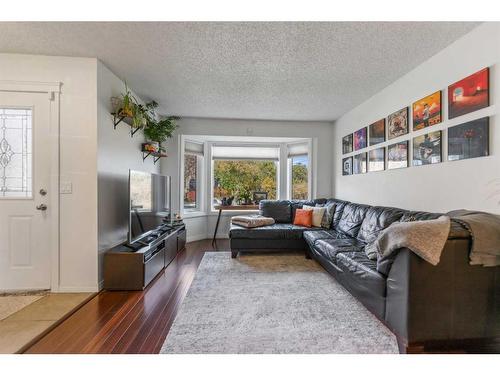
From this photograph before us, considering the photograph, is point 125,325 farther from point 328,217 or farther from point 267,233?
point 328,217

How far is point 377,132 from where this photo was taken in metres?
3.20

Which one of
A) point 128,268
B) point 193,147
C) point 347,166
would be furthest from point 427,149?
point 193,147

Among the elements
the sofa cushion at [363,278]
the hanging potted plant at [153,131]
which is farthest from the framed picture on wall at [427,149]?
the hanging potted plant at [153,131]

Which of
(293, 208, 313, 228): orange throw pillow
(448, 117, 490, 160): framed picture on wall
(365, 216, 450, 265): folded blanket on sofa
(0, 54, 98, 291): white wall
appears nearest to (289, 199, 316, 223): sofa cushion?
(293, 208, 313, 228): orange throw pillow

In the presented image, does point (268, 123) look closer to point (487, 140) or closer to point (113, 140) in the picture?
point (113, 140)

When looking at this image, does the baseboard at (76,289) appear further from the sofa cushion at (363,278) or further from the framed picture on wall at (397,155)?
the framed picture on wall at (397,155)

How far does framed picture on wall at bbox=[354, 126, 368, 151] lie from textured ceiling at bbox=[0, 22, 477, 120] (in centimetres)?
55

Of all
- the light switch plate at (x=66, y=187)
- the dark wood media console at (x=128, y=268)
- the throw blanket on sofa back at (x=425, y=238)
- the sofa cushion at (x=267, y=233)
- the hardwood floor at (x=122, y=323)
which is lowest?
the hardwood floor at (x=122, y=323)

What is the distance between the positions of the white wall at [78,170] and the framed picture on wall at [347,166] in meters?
3.76

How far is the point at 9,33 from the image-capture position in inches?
78.2

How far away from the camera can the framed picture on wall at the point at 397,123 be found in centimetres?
265

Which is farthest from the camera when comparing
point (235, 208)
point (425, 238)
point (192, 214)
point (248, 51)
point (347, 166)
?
point (235, 208)

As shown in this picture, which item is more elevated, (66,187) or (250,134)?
(250,134)

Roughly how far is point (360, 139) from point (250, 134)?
6.65 ft
